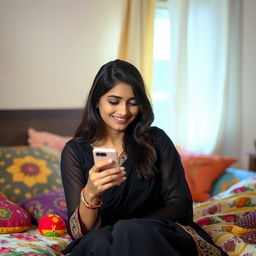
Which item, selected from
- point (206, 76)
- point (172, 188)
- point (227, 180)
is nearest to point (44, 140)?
point (227, 180)

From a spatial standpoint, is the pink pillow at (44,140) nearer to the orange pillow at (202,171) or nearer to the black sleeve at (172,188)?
the orange pillow at (202,171)

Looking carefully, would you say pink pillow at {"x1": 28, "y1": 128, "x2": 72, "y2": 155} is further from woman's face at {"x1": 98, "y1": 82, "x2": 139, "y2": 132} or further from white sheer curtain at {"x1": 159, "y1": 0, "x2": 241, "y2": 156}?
woman's face at {"x1": 98, "y1": 82, "x2": 139, "y2": 132}

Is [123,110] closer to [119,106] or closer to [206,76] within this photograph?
[119,106]

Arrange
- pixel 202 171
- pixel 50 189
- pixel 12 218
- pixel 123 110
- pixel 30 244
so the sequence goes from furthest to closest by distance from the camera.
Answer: pixel 202 171
pixel 50 189
pixel 12 218
pixel 30 244
pixel 123 110

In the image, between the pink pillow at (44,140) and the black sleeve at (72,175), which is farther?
the pink pillow at (44,140)

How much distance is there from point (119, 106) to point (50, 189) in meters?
1.02

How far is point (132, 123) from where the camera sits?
5.84ft

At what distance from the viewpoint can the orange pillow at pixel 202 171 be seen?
2666 mm

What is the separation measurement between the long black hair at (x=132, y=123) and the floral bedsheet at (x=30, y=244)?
451mm

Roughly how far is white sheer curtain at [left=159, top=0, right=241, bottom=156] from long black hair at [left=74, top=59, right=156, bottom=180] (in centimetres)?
178

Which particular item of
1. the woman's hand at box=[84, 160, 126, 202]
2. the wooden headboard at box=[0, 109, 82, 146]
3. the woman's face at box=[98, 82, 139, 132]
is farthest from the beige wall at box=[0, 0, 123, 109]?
the woman's hand at box=[84, 160, 126, 202]

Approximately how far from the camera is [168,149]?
1.73 metres

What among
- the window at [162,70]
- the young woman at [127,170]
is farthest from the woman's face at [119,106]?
the window at [162,70]

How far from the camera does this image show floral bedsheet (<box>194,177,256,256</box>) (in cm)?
171
